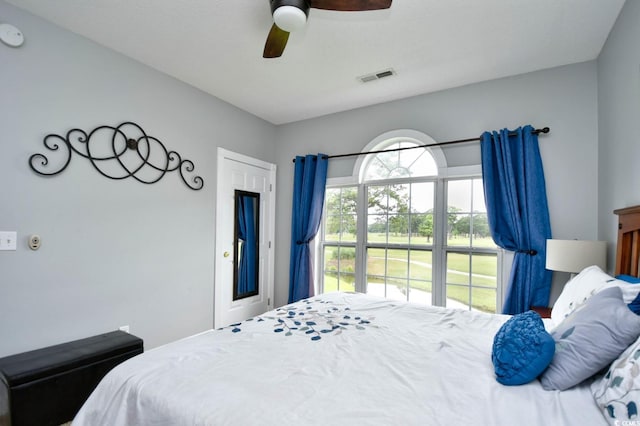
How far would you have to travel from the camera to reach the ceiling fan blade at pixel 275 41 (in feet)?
6.02

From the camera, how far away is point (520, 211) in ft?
8.77

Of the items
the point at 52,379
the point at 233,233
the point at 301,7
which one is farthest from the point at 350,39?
the point at 52,379

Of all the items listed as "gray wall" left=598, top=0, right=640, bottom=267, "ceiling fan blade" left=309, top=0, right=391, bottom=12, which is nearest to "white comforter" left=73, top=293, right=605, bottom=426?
"gray wall" left=598, top=0, right=640, bottom=267

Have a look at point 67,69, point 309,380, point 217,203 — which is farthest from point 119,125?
point 309,380

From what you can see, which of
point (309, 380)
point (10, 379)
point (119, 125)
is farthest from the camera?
point (119, 125)

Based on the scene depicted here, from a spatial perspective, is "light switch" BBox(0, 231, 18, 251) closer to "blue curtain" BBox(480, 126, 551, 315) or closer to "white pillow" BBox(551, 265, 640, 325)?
"white pillow" BBox(551, 265, 640, 325)

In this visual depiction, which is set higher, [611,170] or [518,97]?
[518,97]

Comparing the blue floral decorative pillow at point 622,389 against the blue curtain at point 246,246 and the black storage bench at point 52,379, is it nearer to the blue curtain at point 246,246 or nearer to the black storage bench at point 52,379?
the black storage bench at point 52,379

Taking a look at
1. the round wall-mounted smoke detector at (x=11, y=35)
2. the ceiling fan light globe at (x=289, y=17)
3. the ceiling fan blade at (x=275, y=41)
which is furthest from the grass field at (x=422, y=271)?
the round wall-mounted smoke detector at (x=11, y=35)

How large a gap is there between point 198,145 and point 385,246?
2360 mm

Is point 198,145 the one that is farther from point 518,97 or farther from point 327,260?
point 518,97

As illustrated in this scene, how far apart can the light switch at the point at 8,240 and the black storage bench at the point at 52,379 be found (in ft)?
2.29

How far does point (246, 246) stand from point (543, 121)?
11.1ft

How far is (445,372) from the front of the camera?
1.23 meters
